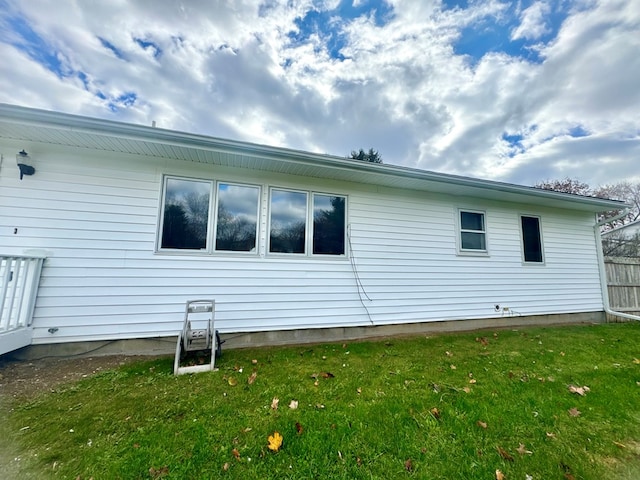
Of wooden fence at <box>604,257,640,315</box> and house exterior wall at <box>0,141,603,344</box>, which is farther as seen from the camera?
wooden fence at <box>604,257,640,315</box>

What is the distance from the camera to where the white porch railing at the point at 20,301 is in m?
3.33

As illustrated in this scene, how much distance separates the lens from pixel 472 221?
642 cm

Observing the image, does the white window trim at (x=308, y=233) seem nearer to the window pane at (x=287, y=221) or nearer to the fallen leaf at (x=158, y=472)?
the window pane at (x=287, y=221)

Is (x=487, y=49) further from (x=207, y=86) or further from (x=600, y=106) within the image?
(x=207, y=86)

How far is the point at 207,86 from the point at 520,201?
905 cm

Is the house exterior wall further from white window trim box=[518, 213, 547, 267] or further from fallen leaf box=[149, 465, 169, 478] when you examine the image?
fallen leaf box=[149, 465, 169, 478]

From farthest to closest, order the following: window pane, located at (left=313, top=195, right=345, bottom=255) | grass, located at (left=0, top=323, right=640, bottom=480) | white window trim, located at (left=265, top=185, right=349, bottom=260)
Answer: window pane, located at (left=313, top=195, right=345, bottom=255) < white window trim, located at (left=265, top=185, right=349, bottom=260) < grass, located at (left=0, top=323, right=640, bottom=480)

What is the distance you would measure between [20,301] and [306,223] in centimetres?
423

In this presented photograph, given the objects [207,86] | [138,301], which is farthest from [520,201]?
[207,86]

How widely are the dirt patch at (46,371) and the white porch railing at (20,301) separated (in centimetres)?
27

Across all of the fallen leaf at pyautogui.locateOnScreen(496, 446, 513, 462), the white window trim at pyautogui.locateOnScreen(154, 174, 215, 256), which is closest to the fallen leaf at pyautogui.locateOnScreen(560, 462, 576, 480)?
the fallen leaf at pyautogui.locateOnScreen(496, 446, 513, 462)

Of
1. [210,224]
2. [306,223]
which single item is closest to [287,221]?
[306,223]

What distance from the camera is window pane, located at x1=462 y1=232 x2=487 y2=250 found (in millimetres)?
6297

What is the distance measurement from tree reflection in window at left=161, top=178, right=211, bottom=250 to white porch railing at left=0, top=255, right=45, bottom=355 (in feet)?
5.24
